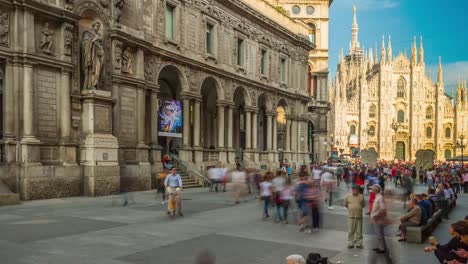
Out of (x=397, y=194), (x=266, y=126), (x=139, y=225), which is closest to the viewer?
(x=397, y=194)

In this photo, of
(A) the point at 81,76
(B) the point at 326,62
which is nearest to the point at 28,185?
(A) the point at 81,76

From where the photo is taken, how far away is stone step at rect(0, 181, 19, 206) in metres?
15.3

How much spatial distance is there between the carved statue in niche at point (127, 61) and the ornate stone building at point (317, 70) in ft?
110

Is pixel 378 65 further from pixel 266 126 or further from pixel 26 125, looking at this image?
pixel 26 125

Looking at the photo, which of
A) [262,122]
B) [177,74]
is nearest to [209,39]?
[177,74]

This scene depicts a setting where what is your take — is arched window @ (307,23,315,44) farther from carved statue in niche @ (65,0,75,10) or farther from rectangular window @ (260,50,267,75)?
carved statue in niche @ (65,0,75,10)

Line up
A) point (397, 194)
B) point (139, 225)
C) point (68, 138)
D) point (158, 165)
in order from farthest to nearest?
point (158, 165), point (68, 138), point (139, 225), point (397, 194)

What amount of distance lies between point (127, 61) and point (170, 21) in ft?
18.1

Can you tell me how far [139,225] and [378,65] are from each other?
9330cm

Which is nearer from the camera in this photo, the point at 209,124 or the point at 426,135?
the point at 209,124

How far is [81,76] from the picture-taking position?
1948cm

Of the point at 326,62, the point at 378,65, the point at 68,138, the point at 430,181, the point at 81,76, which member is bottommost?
the point at 430,181

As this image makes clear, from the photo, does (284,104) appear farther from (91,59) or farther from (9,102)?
(9,102)

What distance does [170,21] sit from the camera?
1030 inches
